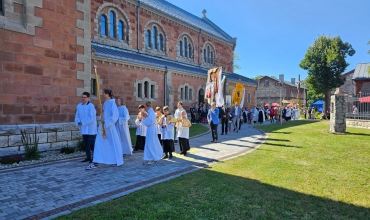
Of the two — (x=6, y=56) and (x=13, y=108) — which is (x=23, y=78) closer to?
(x=6, y=56)

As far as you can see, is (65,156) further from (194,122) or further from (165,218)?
(194,122)

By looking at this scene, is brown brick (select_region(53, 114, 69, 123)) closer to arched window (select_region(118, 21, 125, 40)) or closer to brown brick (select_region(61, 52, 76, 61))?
brown brick (select_region(61, 52, 76, 61))

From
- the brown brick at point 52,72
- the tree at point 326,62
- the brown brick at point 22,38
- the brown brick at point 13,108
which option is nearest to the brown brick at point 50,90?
the brown brick at point 52,72

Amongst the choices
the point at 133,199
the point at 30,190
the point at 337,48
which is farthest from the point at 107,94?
the point at 337,48

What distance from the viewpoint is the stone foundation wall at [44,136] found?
7668mm

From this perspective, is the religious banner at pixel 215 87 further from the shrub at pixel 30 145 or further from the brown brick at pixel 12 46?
the brown brick at pixel 12 46

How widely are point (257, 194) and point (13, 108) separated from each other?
7671 mm

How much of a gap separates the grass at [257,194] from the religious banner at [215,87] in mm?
5260

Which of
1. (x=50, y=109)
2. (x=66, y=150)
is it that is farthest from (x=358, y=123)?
(x=50, y=109)

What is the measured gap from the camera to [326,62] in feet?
112

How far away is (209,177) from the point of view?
19.4 ft

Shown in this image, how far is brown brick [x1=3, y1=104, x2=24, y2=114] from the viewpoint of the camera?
7.77m

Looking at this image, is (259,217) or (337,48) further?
(337,48)

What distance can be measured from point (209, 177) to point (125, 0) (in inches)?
777
